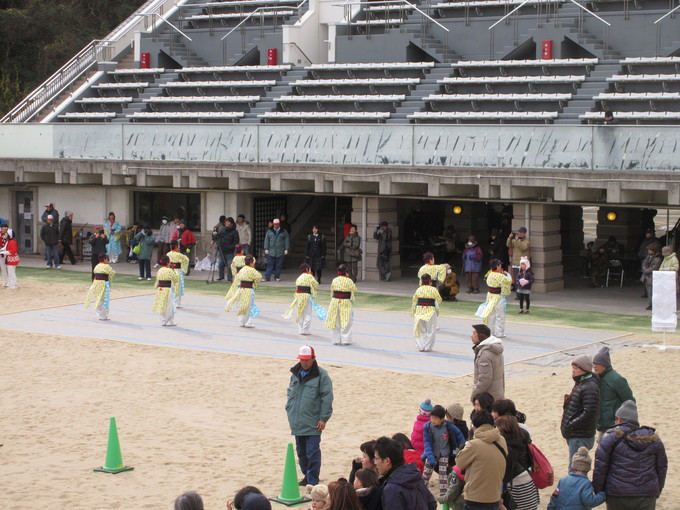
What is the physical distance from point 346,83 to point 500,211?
6.13 m

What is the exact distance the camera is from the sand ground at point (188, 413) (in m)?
13.1

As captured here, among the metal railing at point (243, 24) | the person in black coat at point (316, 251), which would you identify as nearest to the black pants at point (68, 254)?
the person in black coat at point (316, 251)

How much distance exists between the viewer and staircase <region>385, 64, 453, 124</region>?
32906mm

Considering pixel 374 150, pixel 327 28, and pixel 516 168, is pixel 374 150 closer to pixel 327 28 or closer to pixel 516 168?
pixel 516 168

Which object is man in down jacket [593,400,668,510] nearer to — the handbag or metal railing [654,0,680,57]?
the handbag

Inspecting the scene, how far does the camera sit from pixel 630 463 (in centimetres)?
992

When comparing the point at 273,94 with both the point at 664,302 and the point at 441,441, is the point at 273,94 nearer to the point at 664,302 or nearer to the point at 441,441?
the point at 664,302

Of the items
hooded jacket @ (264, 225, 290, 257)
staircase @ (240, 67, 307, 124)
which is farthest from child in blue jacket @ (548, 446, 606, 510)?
staircase @ (240, 67, 307, 124)

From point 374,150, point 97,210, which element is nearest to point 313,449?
point 374,150

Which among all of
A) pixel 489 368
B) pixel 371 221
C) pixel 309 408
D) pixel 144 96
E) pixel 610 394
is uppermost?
pixel 144 96

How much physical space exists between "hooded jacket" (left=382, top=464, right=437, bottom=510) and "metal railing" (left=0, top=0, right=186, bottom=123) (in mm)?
31761

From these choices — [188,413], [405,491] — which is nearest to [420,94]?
[188,413]

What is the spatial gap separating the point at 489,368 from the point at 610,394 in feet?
4.81

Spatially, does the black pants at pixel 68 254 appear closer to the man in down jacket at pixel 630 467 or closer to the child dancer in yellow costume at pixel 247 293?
the child dancer in yellow costume at pixel 247 293
